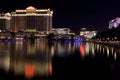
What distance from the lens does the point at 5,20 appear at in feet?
618

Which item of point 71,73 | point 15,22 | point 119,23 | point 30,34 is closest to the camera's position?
point 71,73

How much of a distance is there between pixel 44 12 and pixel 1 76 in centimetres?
16558

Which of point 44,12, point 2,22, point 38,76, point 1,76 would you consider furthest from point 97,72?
point 2,22

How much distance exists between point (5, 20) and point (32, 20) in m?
19.8

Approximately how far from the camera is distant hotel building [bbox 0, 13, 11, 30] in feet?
617

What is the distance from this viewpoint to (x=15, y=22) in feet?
590

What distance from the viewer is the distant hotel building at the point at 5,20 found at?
7407 inches

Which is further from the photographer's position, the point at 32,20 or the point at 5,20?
the point at 5,20

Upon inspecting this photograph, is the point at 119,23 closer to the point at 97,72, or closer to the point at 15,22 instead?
the point at 15,22

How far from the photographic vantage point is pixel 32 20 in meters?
178

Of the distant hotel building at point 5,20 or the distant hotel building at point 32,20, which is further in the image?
the distant hotel building at point 5,20

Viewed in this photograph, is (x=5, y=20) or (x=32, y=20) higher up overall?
(x=5, y=20)

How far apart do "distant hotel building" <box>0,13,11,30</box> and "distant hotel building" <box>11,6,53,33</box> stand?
7.06 meters

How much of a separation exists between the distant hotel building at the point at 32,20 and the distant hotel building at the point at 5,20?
A: 278 inches
